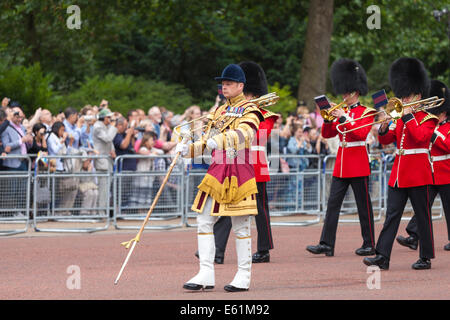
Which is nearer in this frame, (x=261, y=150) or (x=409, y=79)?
(x=409, y=79)

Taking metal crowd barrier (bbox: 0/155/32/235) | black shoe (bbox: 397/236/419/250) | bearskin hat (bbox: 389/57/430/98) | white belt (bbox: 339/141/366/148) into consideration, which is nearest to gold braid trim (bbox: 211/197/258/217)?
bearskin hat (bbox: 389/57/430/98)

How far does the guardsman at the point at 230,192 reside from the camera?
748 cm

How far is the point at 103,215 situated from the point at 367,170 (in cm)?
440

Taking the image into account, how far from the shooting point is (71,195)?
12.9m

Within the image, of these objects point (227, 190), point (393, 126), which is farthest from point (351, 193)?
point (227, 190)

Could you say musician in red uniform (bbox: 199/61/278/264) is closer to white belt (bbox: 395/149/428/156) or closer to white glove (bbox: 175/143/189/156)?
white belt (bbox: 395/149/428/156)

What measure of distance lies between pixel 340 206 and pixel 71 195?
4.23 metres

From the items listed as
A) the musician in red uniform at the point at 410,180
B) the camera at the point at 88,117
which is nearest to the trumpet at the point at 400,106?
the musician in red uniform at the point at 410,180

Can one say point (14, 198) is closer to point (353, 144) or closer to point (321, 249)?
point (321, 249)

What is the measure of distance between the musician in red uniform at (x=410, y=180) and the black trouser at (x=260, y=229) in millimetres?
1206

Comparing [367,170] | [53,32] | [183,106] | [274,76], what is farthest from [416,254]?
[274,76]

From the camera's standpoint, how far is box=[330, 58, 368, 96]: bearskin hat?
10508 mm

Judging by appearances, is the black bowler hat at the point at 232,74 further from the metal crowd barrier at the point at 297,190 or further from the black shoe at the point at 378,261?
the metal crowd barrier at the point at 297,190

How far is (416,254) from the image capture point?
34.9 feet
